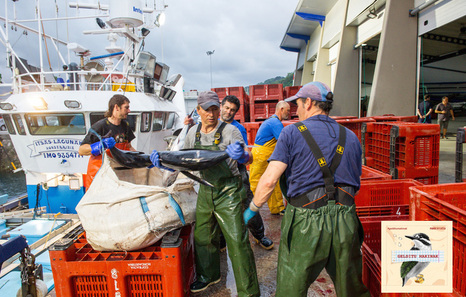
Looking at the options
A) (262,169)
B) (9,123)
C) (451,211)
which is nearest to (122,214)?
(451,211)

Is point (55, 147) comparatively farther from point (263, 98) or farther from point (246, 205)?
point (263, 98)

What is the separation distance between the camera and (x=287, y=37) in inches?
1055

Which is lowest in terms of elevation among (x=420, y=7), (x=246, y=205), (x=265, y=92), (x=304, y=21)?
(x=246, y=205)

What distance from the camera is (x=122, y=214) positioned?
84.4 inches

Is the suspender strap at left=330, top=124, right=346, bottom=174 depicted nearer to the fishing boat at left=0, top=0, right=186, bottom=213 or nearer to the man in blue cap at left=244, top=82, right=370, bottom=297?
the man in blue cap at left=244, top=82, right=370, bottom=297

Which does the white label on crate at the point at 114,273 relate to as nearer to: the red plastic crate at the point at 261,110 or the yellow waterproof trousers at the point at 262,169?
the yellow waterproof trousers at the point at 262,169

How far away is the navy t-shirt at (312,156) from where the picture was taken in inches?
70.4

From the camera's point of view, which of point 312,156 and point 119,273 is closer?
point 312,156

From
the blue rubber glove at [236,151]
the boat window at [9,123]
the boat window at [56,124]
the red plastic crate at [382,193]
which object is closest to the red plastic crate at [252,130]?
the boat window at [56,124]

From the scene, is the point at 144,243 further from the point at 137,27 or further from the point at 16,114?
the point at 137,27

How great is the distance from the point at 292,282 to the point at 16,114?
770 cm

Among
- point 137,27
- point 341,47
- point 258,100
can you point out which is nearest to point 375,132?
point 258,100

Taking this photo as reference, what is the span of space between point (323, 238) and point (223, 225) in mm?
903

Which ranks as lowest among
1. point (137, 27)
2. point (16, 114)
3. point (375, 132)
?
point (375, 132)
